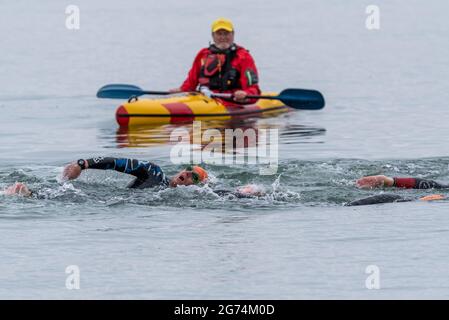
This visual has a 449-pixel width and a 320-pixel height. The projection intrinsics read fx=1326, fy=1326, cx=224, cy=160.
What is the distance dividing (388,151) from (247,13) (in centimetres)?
2347

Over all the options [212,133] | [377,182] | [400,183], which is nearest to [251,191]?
[377,182]

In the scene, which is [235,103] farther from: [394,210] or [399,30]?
[399,30]

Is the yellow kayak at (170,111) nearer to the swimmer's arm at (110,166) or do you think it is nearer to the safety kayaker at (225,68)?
the safety kayaker at (225,68)

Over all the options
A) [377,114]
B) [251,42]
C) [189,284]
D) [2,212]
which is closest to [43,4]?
[251,42]

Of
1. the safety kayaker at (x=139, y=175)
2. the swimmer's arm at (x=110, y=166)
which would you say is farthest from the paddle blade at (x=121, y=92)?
the swimmer's arm at (x=110, y=166)

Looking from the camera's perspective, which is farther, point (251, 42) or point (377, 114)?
point (251, 42)

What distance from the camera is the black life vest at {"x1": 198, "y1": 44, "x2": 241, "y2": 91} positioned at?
20062 mm

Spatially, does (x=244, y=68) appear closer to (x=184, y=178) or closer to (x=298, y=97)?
(x=298, y=97)

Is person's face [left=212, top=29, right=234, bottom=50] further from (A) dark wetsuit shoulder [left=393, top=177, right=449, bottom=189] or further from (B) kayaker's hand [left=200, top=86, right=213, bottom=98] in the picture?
(A) dark wetsuit shoulder [left=393, top=177, right=449, bottom=189]

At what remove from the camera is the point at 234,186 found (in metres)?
14.8

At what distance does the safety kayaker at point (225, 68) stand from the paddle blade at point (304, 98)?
49 centimetres

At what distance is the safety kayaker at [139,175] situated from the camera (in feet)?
44.0

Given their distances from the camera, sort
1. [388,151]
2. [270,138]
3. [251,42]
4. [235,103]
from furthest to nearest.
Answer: [251,42], [235,103], [270,138], [388,151]

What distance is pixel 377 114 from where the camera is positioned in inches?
851
